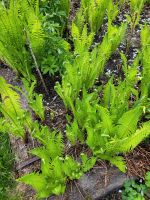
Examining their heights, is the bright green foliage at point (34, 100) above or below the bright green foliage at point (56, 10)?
below

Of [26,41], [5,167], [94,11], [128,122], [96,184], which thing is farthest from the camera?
[94,11]

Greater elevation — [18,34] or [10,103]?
[18,34]

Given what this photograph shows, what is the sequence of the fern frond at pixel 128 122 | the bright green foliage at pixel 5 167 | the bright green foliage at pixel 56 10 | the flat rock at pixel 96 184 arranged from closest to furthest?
the fern frond at pixel 128 122 < the flat rock at pixel 96 184 < the bright green foliage at pixel 5 167 < the bright green foliage at pixel 56 10

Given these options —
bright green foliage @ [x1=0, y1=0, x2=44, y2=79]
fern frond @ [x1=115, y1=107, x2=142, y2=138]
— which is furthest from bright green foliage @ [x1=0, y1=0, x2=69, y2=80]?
fern frond @ [x1=115, y1=107, x2=142, y2=138]

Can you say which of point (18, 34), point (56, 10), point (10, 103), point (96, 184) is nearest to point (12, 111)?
point (10, 103)

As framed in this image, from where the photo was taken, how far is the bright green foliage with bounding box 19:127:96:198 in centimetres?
225

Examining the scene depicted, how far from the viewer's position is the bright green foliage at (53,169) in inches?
88.4

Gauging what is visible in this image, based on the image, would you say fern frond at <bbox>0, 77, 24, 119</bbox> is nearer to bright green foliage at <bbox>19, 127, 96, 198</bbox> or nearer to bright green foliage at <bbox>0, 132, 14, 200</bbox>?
bright green foliage at <bbox>19, 127, 96, 198</bbox>

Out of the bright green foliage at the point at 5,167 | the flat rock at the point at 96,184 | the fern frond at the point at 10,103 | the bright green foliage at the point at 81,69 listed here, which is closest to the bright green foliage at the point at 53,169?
the flat rock at the point at 96,184

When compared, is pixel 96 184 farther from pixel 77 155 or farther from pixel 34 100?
pixel 34 100

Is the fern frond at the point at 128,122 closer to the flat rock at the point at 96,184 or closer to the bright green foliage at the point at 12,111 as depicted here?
the flat rock at the point at 96,184

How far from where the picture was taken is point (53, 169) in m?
2.31

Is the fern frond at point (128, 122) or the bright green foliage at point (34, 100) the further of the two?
the bright green foliage at point (34, 100)

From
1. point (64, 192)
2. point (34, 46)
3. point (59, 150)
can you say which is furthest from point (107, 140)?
point (34, 46)
